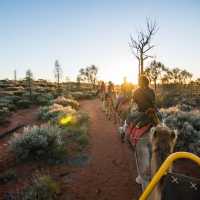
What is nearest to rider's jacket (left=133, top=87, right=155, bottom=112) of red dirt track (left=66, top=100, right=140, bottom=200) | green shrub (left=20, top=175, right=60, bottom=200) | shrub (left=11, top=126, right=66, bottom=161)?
red dirt track (left=66, top=100, right=140, bottom=200)

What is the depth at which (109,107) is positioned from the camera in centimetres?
1762

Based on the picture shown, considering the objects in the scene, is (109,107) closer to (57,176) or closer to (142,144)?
(57,176)

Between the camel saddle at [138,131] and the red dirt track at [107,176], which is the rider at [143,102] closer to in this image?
the camel saddle at [138,131]

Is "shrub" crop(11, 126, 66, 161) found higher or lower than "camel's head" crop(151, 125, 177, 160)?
lower

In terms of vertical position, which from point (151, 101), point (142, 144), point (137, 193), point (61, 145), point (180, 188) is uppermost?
point (151, 101)

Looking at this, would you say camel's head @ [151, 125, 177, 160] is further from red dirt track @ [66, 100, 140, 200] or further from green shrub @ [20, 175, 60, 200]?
green shrub @ [20, 175, 60, 200]

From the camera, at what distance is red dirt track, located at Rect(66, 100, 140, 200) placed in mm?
5996

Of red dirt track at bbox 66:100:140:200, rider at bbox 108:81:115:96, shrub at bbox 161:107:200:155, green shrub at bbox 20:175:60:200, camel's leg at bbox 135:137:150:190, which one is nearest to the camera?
camel's leg at bbox 135:137:150:190

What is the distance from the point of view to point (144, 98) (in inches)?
183

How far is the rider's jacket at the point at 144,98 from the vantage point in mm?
4652

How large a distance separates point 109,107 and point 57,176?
11130 millimetres

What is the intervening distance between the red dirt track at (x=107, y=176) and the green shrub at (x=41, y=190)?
480 mm

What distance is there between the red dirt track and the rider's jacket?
274cm

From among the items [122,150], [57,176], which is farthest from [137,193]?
[122,150]
